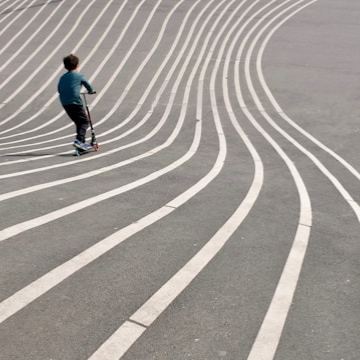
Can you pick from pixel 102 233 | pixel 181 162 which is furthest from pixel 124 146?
pixel 102 233

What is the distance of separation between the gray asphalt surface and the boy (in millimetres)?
507

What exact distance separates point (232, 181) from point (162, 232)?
3.35 m

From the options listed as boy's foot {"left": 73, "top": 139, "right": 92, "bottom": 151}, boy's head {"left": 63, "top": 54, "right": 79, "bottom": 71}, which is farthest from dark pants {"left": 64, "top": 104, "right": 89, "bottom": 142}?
boy's head {"left": 63, "top": 54, "right": 79, "bottom": 71}

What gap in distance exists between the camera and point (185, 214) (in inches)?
280

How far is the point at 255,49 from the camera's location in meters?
23.9

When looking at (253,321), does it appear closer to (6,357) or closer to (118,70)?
(6,357)

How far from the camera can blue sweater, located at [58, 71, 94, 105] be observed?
11.3 m

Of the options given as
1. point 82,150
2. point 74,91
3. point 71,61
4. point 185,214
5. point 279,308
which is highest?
point 71,61

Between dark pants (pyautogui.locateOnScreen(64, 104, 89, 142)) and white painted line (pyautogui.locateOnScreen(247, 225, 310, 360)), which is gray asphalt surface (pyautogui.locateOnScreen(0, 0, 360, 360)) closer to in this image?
white painted line (pyautogui.locateOnScreen(247, 225, 310, 360))

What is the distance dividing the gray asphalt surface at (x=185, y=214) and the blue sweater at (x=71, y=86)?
1056 mm

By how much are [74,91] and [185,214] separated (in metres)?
5.20

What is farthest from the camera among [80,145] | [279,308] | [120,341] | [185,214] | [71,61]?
[80,145]

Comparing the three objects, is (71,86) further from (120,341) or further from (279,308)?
(120,341)

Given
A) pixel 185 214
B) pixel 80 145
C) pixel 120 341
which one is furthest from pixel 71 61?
pixel 120 341
